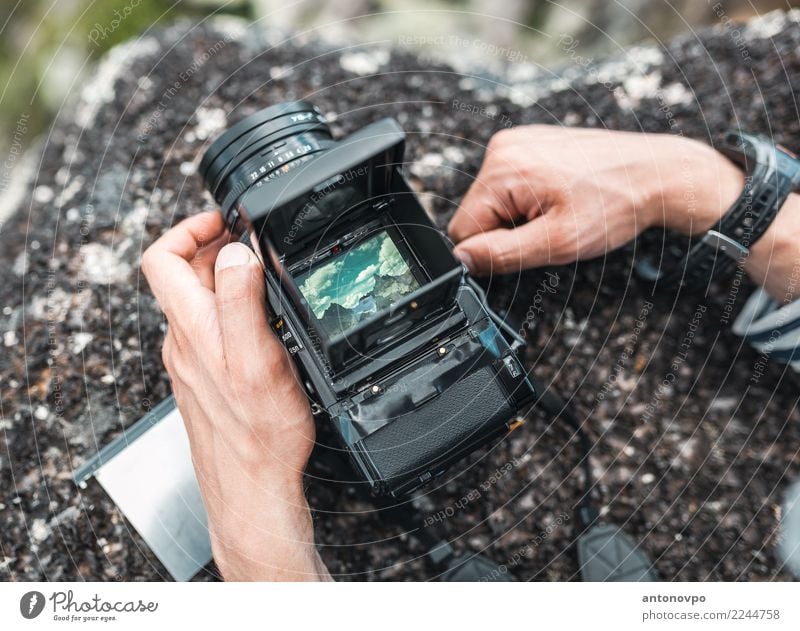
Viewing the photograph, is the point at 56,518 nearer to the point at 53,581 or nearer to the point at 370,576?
the point at 53,581

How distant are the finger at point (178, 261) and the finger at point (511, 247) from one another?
15.4 inches

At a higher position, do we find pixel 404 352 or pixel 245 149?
pixel 245 149

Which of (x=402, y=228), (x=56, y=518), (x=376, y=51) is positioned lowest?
(x=56, y=518)

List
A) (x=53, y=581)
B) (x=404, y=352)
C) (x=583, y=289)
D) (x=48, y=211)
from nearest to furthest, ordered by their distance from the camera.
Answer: (x=404, y=352), (x=53, y=581), (x=583, y=289), (x=48, y=211)

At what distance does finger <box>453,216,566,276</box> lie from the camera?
102 cm

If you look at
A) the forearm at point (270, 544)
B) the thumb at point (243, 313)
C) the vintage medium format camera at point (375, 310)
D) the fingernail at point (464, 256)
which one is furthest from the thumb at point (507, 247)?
the forearm at point (270, 544)

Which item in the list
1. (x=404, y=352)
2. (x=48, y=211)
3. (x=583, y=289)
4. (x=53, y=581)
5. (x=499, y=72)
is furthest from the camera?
(x=499, y=72)

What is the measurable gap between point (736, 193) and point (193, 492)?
106 centimetres

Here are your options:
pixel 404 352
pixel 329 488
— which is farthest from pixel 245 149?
pixel 329 488

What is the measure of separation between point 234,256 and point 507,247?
1.37 ft

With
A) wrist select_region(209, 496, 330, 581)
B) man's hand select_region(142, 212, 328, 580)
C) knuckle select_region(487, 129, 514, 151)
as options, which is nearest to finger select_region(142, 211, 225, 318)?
man's hand select_region(142, 212, 328, 580)

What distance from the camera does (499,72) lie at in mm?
1431

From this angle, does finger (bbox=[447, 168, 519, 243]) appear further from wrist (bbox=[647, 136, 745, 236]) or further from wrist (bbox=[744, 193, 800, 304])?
wrist (bbox=[744, 193, 800, 304])

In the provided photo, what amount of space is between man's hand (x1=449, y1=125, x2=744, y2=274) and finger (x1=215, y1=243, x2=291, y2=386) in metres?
0.34
